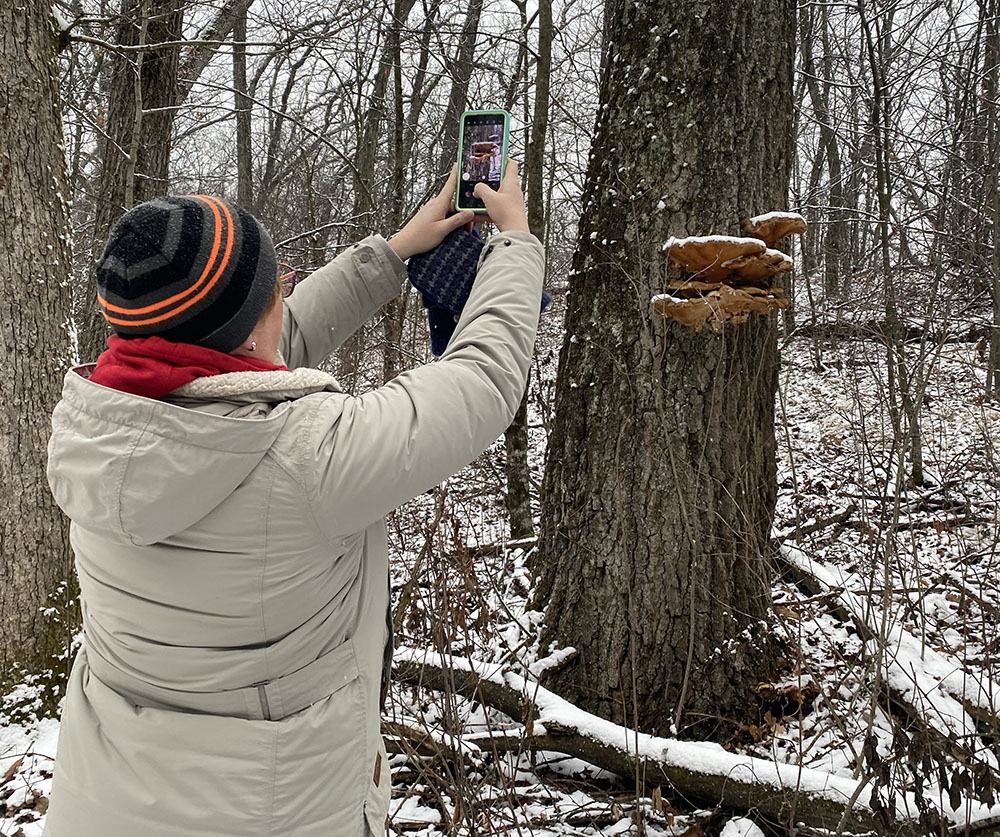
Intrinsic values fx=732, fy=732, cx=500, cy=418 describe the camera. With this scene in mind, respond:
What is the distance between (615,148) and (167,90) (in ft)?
20.8

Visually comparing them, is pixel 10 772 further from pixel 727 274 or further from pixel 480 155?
pixel 727 274

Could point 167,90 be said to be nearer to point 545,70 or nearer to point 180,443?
point 545,70

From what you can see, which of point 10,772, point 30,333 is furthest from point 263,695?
point 30,333

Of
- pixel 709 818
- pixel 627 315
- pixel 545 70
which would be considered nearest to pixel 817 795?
pixel 709 818

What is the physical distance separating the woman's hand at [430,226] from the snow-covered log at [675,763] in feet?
3.80

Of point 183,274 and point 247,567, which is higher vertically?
point 183,274

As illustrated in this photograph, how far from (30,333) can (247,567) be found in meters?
3.24

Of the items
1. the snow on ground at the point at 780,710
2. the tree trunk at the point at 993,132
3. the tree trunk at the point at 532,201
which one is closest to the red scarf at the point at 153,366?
the snow on ground at the point at 780,710

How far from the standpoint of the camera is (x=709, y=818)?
2410mm

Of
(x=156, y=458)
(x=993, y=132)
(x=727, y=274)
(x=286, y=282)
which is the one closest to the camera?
(x=156, y=458)

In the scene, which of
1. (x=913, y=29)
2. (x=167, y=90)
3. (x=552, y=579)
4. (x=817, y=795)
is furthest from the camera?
(x=913, y=29)

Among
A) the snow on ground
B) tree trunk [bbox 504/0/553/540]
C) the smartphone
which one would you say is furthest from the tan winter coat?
tree trunk [bbox 504/0/553/540]

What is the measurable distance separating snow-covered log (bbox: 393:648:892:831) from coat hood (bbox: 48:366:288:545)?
3.82 feet

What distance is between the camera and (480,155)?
63.2 inches
